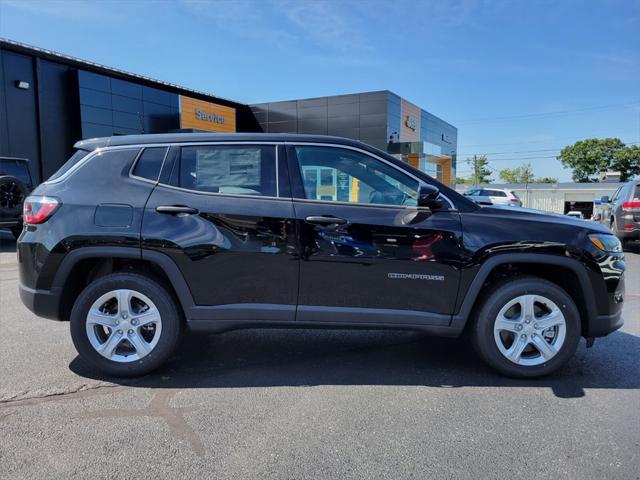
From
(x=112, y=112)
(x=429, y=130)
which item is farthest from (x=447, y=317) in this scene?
(x=429, y=130)

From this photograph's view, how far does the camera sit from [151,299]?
137 inches

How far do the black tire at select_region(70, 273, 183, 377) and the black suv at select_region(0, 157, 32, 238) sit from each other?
8917mm

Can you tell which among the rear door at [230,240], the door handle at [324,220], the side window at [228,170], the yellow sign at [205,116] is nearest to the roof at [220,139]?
the side window at [228,170]

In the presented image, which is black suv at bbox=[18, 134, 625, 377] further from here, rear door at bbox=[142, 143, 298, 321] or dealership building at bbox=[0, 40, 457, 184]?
dealership building at bbox=[0, 40, 457, 184]

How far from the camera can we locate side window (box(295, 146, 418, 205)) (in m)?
3.55

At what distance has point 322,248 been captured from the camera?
135 inches

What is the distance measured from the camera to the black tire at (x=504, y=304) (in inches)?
137

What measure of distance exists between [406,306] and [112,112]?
21.6m

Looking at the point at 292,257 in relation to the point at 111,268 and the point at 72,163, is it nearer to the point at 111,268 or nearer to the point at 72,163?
the point at 111,268

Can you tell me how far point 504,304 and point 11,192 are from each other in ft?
37.0

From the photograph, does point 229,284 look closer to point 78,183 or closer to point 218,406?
point 218,406

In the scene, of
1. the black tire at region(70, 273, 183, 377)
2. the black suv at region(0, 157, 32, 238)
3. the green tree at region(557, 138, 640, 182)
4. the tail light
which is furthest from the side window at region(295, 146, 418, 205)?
the green tree at region(557, 138, 640, 182)

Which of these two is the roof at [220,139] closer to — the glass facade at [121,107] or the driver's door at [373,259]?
the driver's door at [373,259]

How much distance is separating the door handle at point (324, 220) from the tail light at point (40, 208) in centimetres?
190
